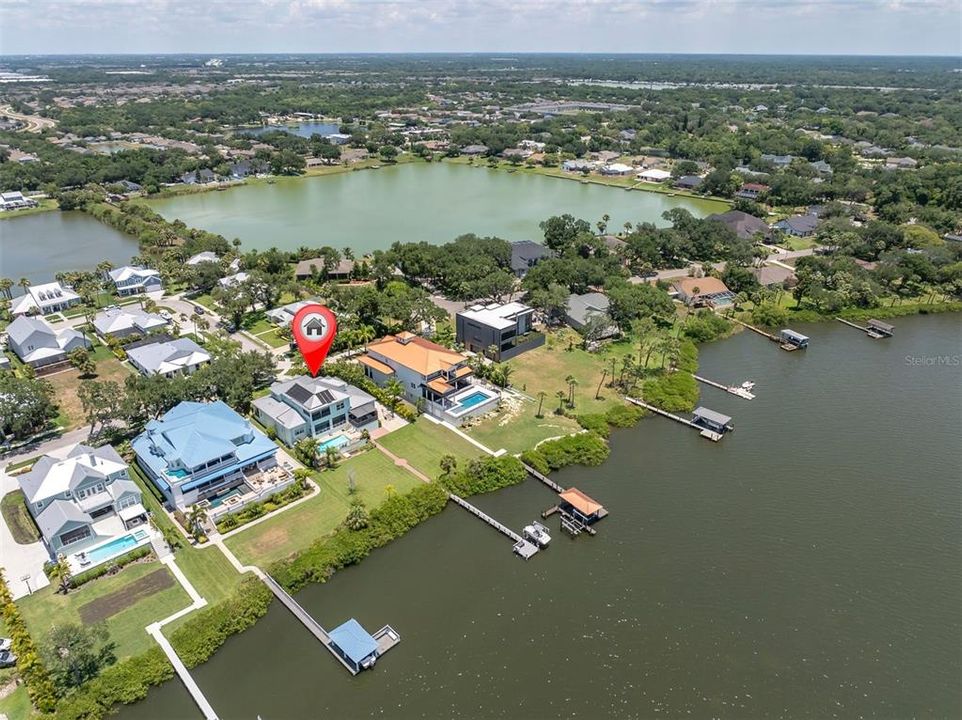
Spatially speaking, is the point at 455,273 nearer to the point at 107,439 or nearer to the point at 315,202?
the point at 107,439

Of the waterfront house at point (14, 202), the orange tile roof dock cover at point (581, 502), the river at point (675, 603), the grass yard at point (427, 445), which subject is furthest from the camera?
the waterfront house at point (14, 202)

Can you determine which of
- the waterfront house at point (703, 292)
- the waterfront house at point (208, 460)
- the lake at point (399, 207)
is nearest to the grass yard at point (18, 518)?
the waterfront house at point (208, 460)

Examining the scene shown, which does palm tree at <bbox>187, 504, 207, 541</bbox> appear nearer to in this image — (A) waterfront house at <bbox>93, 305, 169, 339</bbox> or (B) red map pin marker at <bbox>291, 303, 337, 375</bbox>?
(B) red map pin marker at <bbox>291, 303, 337, 375</bbox>

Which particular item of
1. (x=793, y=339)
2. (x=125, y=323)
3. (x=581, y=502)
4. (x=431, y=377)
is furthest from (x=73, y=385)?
(x=793, y=339)

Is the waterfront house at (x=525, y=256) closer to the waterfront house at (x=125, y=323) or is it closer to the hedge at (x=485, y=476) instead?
the hedge at (x=485, y=476)

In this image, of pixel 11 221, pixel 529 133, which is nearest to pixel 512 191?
pixel 529 133

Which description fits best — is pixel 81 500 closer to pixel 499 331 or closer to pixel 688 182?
pixel 499 331
